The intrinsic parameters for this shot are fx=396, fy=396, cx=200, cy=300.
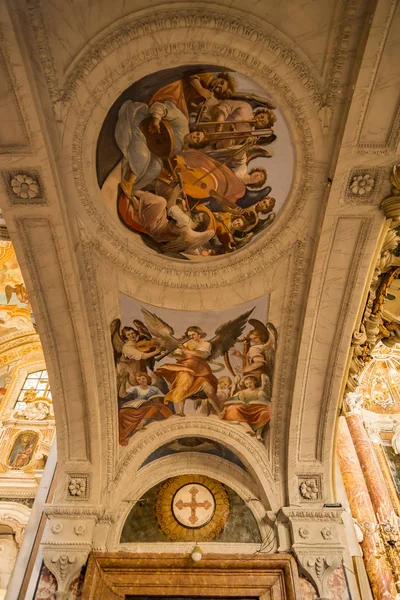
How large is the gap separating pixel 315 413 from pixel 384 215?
3.58 metres

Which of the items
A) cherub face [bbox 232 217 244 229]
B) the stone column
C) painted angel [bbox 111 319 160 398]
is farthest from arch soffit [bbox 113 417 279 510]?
the stone column

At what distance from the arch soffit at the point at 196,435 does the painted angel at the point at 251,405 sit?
19 centimetres

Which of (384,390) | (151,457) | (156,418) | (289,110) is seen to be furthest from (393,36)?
(384,390)

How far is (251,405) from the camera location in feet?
23.6

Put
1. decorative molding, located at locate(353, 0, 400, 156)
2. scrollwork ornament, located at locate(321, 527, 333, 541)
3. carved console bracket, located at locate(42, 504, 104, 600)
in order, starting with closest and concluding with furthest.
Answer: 1. decorative molding, located at locate(353, 0, 400, 156)
2. carved console bracket, located at locate(42, 504, 104, 600)
3. scrollwork ornament, located at locate(321, 527, 333, 541)

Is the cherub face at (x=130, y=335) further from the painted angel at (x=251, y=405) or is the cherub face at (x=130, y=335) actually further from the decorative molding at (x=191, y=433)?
the painted angel at (x=251, y=405)

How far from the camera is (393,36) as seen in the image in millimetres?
4027

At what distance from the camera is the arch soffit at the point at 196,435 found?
23.4ft

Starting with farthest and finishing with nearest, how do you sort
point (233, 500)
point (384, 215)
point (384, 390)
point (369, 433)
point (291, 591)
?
point (384, 390)
point (369, 433)
point (233, 500)
point (291, 591)
point (384, 215)

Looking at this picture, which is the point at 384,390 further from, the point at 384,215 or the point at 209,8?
the point at 209,8

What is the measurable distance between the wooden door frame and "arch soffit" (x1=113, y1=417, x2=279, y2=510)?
1.10 meters

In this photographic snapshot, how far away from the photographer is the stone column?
857 centimetres

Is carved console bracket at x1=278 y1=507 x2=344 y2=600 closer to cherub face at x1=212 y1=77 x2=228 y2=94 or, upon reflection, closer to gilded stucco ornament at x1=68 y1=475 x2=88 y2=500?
gilded stucco ornament at x1=68 y1=475 x2=88 y2=500

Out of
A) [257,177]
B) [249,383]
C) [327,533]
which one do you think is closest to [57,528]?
[249,383]
